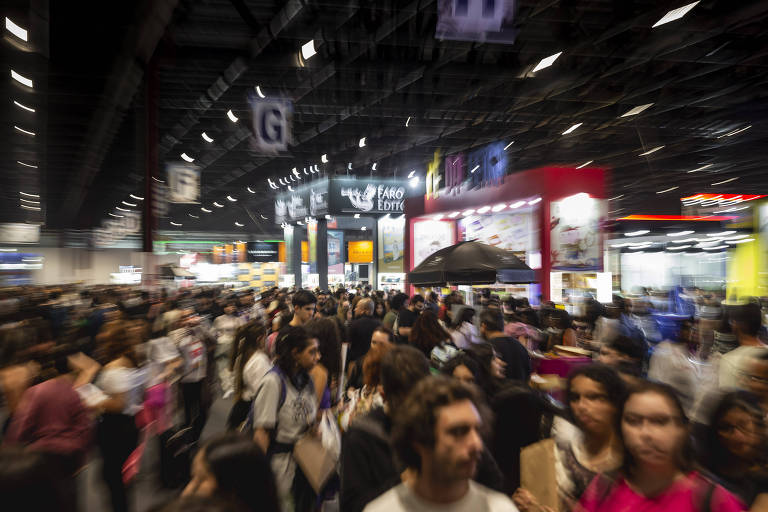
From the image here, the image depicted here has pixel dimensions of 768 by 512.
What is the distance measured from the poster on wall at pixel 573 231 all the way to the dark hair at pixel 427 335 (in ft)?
24.4

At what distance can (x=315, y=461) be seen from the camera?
246 centimetres

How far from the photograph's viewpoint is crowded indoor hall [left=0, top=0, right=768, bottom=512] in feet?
5.92

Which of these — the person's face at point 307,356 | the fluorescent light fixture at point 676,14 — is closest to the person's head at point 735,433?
the person's face at point 307,356

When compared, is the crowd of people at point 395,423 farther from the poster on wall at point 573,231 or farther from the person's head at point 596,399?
the poster on wall at point 573,231

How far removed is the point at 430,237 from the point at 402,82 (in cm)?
576

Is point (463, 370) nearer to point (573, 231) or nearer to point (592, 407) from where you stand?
point (592, 407)

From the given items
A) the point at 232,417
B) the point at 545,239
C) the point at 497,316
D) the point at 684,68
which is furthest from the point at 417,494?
the point at 684,68

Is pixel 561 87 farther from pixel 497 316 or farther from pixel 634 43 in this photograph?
pixel 497 316

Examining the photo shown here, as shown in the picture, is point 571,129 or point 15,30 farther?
point 571,129

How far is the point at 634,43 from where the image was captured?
8.11 m

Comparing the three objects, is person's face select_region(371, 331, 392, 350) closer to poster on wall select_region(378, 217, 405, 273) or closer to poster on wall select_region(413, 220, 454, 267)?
poster on wall select_region(413, 220, 454, 267)

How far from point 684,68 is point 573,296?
17.8ft

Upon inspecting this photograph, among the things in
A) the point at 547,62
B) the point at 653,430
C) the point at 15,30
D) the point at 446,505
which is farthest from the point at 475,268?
the point at 15,30

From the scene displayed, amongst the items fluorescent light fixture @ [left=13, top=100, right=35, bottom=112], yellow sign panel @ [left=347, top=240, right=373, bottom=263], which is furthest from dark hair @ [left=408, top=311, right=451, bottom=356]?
yellow sign panel @ [left=347, top=240, right=373, bottom=263]
